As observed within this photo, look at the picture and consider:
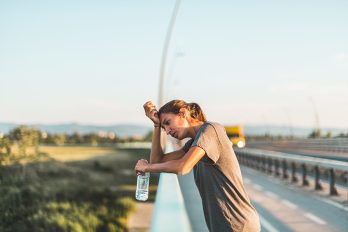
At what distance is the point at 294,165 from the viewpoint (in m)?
21.2

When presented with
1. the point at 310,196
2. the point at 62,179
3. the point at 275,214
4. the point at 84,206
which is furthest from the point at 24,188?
the point at 62,179

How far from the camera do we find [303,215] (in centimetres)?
1273

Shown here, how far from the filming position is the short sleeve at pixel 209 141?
10.3ft

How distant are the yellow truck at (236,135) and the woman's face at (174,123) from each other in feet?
165

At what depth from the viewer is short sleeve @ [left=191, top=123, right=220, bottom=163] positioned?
3.13 m

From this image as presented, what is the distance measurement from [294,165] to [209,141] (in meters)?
18.4

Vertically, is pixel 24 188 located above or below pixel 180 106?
below

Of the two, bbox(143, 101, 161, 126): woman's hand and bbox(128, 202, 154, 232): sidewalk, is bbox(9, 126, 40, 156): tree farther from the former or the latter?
bbox(143, 101, 161, 126): woman's hand

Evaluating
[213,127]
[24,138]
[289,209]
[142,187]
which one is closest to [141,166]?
[142,187]

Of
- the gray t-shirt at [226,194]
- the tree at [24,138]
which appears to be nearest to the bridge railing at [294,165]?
the tree at [24,138]

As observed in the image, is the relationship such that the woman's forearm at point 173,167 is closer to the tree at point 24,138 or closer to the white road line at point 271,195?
the white road line at point 271,195

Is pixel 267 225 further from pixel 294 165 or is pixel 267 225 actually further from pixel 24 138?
pixel 24 138

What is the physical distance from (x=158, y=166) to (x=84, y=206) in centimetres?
3275

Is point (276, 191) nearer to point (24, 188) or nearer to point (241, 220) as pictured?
point (24, 188)
